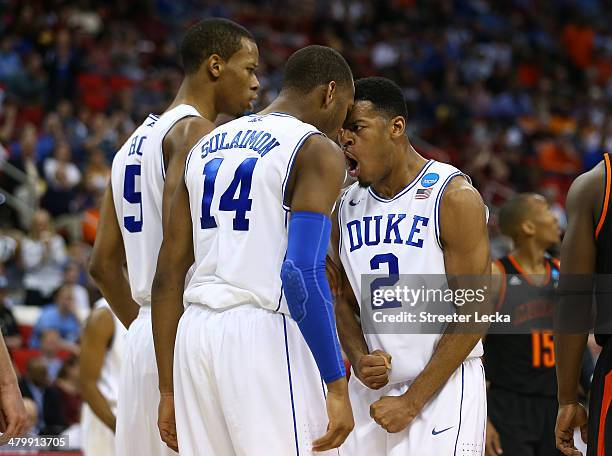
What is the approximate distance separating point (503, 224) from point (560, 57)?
15.8m

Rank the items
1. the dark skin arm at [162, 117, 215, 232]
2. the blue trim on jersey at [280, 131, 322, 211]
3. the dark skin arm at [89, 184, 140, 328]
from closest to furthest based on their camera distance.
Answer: the blue trim on jersey at [280, 131, 322, 211] → the dark skin arm at [162, 117, 215, 232] → the dark skin arm at [89, 184, 140, 328]

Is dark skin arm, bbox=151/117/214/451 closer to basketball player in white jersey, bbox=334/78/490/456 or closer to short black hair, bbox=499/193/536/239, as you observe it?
basketball player in white jersey, bbox=334/78/490/456

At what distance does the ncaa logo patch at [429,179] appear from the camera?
159 inches

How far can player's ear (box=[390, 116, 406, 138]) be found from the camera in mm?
4164

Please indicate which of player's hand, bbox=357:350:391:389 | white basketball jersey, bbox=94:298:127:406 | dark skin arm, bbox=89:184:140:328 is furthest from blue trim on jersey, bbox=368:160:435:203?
white basketball jersey, bbox=94:298:127:406

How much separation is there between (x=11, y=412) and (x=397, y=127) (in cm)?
192

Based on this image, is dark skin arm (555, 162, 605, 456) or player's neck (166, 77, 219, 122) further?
player's neck (166, 77, 219, 122)

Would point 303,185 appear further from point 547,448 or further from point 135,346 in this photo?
point 547,448

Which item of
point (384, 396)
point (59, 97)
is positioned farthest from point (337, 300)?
point (59, 97)

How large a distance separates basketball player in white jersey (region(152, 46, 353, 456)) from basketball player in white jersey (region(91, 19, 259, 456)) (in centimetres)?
50

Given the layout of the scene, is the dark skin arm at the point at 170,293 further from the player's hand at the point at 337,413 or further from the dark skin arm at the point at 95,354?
the dark skin arm at the point at 95,354

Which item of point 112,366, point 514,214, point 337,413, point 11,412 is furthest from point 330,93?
point 112,366

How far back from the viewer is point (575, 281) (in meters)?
3.69

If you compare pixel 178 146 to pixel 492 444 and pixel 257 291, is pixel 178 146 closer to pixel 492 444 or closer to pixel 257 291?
pixel 257 291
